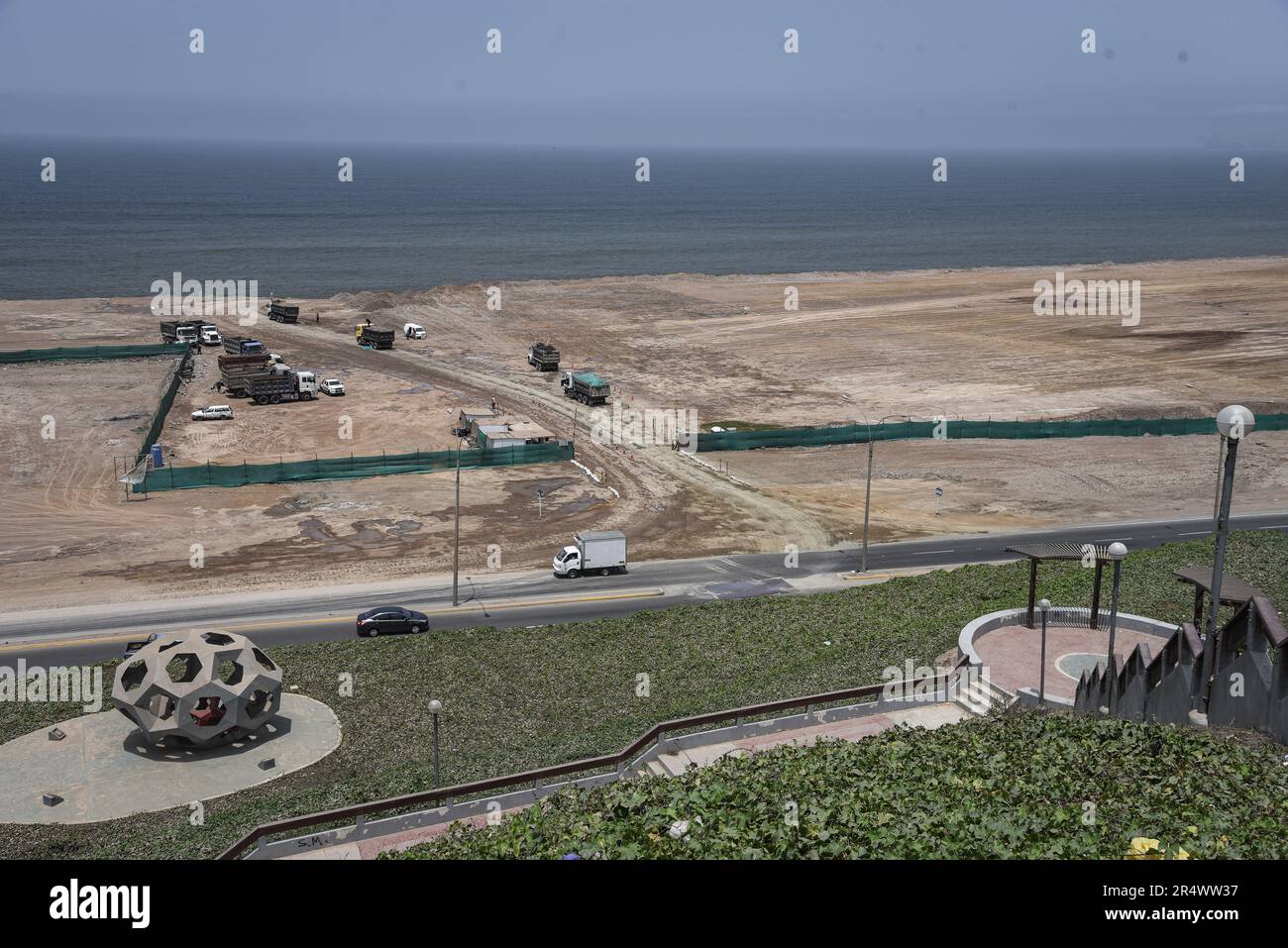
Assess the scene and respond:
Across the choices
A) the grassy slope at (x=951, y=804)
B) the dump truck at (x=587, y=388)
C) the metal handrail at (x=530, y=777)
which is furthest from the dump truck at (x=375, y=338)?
the grassy slope at (x=951, y=804)

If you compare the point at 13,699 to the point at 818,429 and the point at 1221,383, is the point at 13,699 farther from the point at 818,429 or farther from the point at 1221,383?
the point at 1221,383

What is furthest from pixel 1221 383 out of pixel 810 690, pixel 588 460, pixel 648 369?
pixel 810 690

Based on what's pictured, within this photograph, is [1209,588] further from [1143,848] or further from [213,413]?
[213,413]

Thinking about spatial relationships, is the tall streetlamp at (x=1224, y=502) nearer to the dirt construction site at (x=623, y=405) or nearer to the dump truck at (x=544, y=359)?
the dirt construction site at (x=623, y=405)

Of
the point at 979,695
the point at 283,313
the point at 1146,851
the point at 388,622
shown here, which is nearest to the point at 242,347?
the point at 283,313
